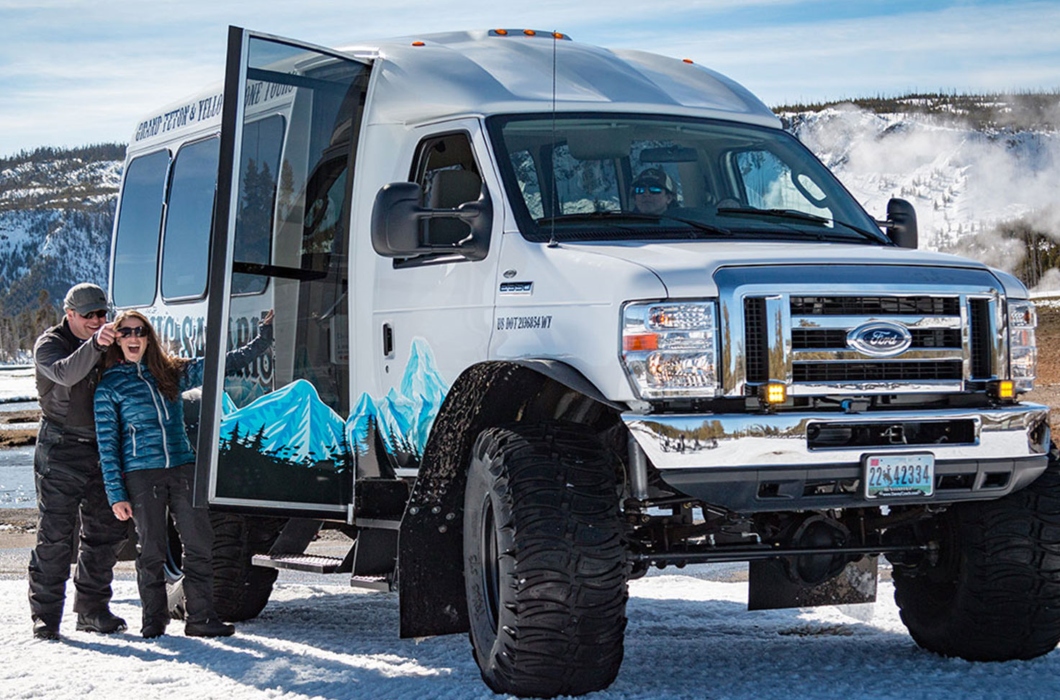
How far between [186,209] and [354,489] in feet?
8.86

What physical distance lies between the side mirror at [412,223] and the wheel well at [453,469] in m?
0.54

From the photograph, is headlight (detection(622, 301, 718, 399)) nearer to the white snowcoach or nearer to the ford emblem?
the white snowcoach

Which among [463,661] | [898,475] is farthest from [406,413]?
[898,475]

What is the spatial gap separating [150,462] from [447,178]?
7.43 feet

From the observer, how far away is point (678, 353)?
17.5 ft

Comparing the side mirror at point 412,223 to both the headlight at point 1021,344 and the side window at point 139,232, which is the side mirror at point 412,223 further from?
the side window at point 139,232

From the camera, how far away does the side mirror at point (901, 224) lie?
7.14 m

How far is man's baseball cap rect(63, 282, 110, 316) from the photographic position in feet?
26.3

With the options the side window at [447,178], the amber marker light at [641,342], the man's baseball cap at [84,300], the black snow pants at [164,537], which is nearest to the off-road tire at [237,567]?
the black snow pants at [164,537]

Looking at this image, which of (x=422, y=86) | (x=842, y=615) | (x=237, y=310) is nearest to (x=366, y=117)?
(x=422, y=86)

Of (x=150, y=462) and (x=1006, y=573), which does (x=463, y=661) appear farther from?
(x=1006, y=573)

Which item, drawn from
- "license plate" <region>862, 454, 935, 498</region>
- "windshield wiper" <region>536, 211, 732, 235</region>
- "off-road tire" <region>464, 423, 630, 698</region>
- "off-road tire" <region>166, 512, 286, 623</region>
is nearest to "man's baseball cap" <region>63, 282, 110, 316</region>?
"off-road tire" <region>166, 512, 286, 623</region>

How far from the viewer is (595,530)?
5.41 metres

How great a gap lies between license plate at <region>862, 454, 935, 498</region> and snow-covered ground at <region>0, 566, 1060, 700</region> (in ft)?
2.64
